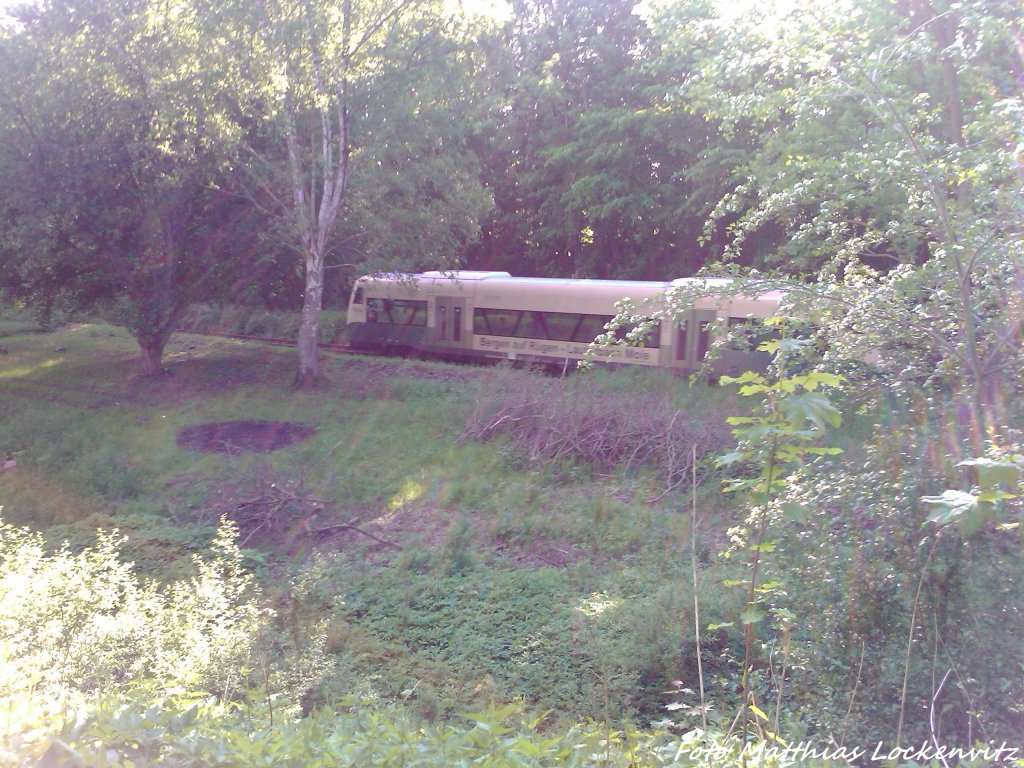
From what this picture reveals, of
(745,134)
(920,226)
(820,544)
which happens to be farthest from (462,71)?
(820,544)

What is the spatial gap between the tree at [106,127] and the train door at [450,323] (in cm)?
756

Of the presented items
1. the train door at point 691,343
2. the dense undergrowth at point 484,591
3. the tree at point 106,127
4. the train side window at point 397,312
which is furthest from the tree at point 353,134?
the train door at point 691,343

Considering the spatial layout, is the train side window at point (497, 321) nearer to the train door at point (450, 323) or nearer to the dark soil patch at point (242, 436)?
the train door at point (450, 323)

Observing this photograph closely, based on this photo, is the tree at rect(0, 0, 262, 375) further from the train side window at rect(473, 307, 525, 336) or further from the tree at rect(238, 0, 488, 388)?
the train side window at rect(473, 307, 525, 336)

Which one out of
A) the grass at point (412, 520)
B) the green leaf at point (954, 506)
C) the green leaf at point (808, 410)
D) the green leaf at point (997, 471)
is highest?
the green leaf at point (808, 410)

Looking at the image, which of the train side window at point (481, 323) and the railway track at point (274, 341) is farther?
the railway track at point (274, 341)

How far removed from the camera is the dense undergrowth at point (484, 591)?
421cm

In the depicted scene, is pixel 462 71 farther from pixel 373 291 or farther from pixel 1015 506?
pixel 1015 506

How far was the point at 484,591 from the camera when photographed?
10188mm

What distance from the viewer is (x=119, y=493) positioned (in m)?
14.7

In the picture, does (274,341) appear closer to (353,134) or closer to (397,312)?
(397,312)

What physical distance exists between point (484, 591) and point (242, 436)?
896cm


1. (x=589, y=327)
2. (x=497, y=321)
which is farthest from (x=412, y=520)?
(x=497, y=321)

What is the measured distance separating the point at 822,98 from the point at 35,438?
15297 millimetres
